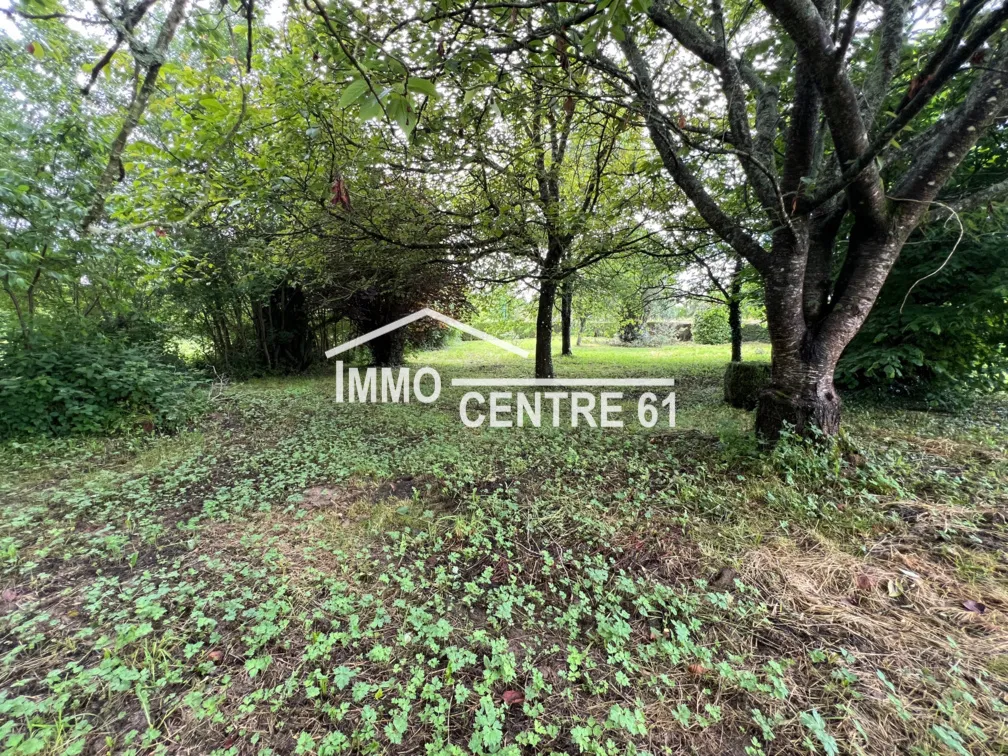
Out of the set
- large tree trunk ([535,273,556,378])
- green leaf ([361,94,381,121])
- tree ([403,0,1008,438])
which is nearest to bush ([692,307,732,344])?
large tree trunk ([535,273,556,378])

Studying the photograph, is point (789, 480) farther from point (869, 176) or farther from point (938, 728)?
point (869, 176)

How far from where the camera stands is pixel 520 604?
6.30 feet

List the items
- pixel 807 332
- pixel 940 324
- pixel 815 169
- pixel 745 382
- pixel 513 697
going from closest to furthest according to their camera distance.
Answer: pixel 513 697
pixel 807 332
pixel 815 169
pixel 940 324
pixel 745 382

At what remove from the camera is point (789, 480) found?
280 centimetres

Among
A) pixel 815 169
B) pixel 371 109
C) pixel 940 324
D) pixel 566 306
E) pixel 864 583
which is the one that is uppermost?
pixel 815 169

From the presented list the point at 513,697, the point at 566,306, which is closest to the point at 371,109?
the point at 513,697

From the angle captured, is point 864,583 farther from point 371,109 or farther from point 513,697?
point 371,109

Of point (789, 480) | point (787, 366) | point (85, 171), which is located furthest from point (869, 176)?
point (85, 171)

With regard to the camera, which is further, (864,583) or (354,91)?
(864,583)

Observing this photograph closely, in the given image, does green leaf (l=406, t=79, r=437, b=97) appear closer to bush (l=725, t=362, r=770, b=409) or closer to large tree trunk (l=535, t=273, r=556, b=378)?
large tree trunk (l=535, t=273, r=556, b=378)

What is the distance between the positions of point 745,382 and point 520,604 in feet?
17.1

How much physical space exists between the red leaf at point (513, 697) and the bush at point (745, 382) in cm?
537

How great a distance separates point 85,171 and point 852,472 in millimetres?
8127

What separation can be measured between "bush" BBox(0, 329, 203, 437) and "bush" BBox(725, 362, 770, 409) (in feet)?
25.9
